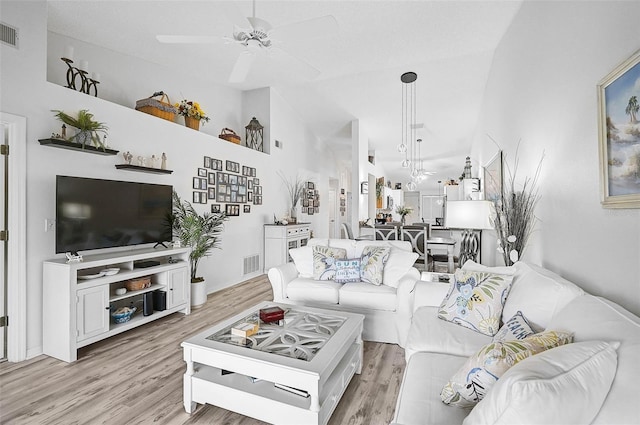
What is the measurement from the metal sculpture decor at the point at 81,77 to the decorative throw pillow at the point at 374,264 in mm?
3455

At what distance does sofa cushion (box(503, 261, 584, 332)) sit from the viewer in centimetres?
→ 161

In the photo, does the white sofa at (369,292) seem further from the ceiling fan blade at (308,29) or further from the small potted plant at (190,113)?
the small potted plant at (190,113)

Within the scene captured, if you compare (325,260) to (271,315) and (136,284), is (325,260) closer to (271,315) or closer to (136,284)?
(271,315)

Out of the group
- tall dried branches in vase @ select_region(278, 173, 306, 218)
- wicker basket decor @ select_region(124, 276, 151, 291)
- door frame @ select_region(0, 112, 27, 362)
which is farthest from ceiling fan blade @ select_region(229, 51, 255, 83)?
tall dried branches in vase @ select_region(278, 173, 306, 218)

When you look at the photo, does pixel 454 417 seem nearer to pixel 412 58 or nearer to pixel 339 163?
pixel 412 58

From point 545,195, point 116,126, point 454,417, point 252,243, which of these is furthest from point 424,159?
point 454,417

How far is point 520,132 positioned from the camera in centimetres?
313

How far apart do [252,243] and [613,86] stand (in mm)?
5045

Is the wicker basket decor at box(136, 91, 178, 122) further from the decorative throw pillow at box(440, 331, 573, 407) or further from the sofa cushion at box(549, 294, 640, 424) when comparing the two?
the sofa cushion at box(549, 294, 640, 424)

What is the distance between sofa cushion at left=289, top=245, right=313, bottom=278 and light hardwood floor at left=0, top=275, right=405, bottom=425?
1.02m

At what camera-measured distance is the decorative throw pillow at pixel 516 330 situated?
4.77 ft

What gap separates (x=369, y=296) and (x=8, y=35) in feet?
12.3

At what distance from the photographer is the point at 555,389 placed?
0.77m

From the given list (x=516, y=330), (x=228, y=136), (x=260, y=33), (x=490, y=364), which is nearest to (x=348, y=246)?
(x=516, y=330)
